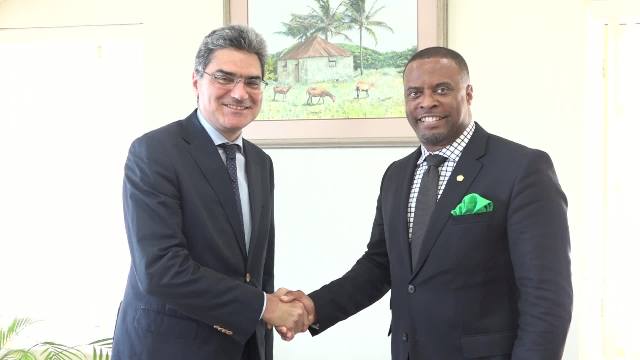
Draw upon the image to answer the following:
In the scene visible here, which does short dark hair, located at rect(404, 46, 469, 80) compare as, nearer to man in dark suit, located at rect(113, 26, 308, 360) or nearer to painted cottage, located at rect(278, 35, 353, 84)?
man in dark suit, located at rect(113, 26, 308, 360)

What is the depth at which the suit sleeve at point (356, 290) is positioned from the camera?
2.56 m

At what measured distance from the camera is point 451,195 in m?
2.02

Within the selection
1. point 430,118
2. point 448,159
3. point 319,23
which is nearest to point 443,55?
point 430,118

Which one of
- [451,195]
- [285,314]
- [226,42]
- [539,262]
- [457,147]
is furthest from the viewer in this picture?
[285,314]

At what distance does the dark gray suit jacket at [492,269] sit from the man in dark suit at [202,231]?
0.46 meters

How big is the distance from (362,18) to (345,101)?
Answer: 36 centimetres

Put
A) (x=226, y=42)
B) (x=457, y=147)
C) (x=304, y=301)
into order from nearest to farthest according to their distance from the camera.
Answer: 1. (x=457, y=147)
2. (x=226, y=42)
3. (x=304, y=301)

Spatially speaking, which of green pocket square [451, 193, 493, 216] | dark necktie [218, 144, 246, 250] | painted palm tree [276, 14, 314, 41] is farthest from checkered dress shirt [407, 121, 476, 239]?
painted palm tree [276, 14, 314, 41]

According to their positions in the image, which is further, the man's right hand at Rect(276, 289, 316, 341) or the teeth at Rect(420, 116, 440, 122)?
the man's right hand at Rect(276, 289, 316, 341)

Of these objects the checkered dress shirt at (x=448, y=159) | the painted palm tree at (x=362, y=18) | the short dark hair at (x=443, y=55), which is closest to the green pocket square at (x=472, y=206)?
the checkered dress shirt at (x=448, y=159)

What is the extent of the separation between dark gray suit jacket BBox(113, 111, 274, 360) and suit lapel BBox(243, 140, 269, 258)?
0.01 meters

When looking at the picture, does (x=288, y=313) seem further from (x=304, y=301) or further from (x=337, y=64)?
(x=337, y=64)

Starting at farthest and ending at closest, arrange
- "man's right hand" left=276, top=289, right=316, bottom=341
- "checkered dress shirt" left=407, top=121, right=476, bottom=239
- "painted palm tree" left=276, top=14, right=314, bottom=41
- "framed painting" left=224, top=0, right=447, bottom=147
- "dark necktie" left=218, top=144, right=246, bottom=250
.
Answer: "painted palm tree" left=276, top=14, right=314, bottom=41
"framed painting" left=224, top=0, right=447, bottom=147
"man's right hand" left=276, top=289, right=316, bottom=341
"dark necktie" left=218, top=144, right=246, bottom=250
"checkered dress shirt" left=407, top=121, right=476, bottom=239

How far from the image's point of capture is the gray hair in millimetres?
2258
